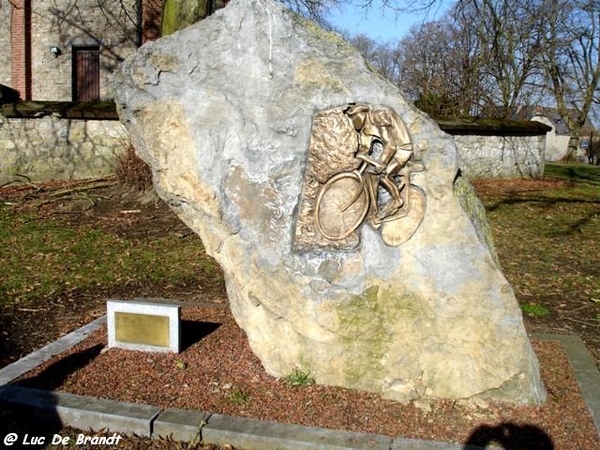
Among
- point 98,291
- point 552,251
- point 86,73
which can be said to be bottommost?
point 98,291

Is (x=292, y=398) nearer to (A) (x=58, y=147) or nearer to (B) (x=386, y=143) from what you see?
(B) (x=386, y=143)

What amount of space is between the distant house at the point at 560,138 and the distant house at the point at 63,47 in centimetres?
2272

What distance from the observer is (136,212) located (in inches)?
416

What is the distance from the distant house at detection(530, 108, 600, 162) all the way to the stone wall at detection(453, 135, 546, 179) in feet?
64.3

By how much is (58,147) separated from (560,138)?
53.5 metres

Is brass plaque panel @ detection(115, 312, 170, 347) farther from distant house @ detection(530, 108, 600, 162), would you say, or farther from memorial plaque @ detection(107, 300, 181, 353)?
distant house @ detection(530, 108, 600, 162)

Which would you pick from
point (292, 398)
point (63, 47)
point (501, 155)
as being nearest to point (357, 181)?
point (292, 398)

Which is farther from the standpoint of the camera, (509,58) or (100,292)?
(509,58)

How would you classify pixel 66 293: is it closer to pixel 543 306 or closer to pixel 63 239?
pixel 63 239

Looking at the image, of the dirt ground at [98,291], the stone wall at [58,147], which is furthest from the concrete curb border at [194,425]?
the stone wall at [58,147]

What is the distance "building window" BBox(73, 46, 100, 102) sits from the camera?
20.6 meters

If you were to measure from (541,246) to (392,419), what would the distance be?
6341 millimetres

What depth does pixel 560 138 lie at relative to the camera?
57.5 metres

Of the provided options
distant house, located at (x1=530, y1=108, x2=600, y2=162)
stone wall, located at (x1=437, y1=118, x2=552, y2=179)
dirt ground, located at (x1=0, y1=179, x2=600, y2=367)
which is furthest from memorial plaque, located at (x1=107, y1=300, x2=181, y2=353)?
distant house, located at (x1=530, y1=108, x2=600, y2=162)
